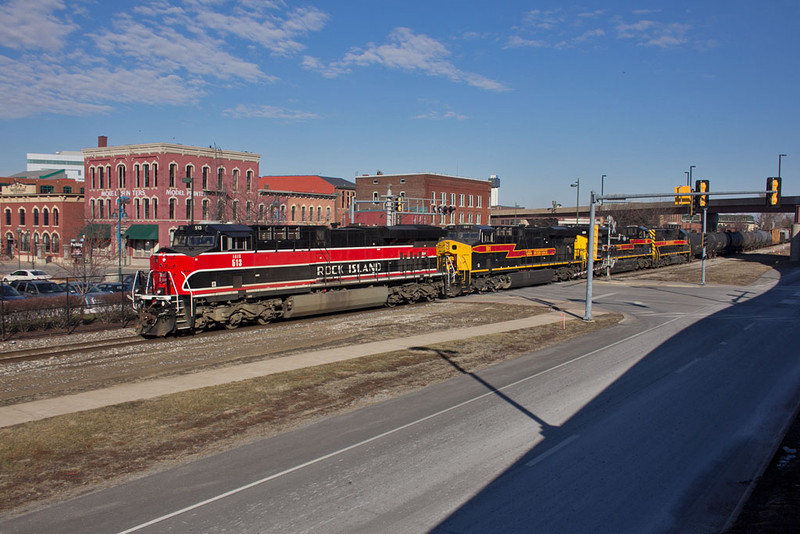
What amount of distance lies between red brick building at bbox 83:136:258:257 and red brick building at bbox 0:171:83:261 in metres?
3.62

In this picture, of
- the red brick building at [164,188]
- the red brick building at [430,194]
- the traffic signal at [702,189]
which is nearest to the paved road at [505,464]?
the traffic signal at [702,189]

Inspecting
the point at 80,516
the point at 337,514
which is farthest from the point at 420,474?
the point at 80,516

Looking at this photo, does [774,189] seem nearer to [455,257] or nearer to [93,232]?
[455,257]

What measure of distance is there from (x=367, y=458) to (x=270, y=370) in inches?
287

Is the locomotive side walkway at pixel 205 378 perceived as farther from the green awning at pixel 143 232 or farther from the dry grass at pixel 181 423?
the green awning at pixel 143 232

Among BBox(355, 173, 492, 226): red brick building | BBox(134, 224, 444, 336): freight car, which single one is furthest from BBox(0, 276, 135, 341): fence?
BBox(355, 173, 492, 226): red brick building

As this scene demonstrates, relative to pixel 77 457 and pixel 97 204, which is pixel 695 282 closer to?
pixel 77 457

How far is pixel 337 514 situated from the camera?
27.5ft

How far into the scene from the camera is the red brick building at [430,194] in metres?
85.2

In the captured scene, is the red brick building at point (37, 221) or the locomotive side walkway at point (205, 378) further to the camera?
Answer: the red brick building at point (37, 221)

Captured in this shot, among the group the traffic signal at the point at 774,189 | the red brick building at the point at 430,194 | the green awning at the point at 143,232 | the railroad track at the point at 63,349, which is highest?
the red brick building at the point at 430,194

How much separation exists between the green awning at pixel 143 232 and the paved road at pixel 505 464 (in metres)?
57.1

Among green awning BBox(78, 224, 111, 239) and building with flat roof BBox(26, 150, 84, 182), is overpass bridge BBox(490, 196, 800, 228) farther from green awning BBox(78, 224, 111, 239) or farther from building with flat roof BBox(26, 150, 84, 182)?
building with flat roof BBox(26, 150, 84, 182)

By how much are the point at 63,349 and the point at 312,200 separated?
207 ft
